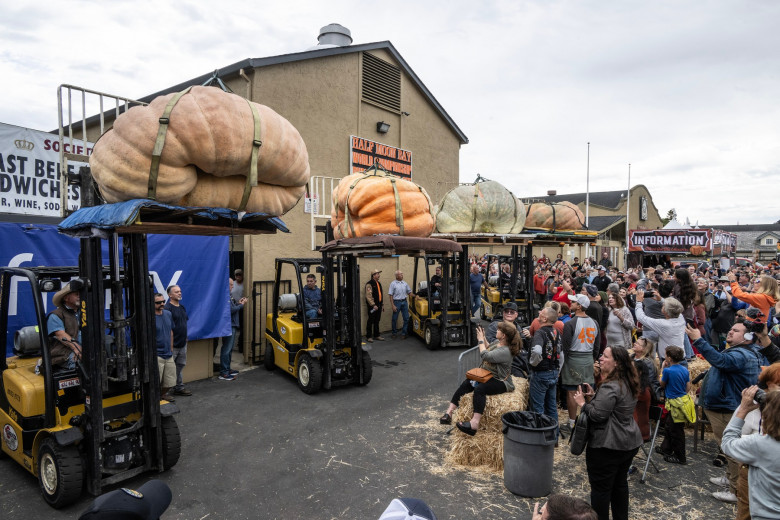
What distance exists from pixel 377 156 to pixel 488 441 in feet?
34.3

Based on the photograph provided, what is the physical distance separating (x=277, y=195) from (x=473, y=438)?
13.1 feet

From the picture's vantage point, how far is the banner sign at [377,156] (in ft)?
44.7

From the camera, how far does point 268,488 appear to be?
204 inches

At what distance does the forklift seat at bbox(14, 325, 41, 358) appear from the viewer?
18.1 feet

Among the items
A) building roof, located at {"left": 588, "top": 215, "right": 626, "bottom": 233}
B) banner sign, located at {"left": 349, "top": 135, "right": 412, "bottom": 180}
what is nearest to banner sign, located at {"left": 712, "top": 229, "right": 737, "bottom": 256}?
building roof, located at {"left": 588, "top": 215, "right": 626, "bottom": 233}

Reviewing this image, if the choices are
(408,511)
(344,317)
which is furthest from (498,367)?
(408,511)

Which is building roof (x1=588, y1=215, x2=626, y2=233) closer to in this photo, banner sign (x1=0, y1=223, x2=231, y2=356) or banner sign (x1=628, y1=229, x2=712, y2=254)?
banner sign (x1=628, y1=229, x2=712, y2=254)

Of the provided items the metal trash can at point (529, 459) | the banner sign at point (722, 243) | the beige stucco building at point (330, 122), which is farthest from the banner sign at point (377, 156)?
the banner sign at point (722, 243)

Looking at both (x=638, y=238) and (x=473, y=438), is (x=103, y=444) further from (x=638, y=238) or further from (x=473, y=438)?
(x=638, y=238)

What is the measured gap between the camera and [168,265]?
8922 mm

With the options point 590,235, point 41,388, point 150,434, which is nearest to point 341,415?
point 150,434

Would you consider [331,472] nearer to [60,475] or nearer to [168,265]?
[60,475]

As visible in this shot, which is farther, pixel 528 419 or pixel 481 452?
pixel 481 452

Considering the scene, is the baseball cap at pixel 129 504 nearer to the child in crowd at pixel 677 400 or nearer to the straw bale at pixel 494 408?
the straw bale at pixel 494 408
